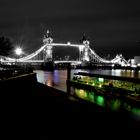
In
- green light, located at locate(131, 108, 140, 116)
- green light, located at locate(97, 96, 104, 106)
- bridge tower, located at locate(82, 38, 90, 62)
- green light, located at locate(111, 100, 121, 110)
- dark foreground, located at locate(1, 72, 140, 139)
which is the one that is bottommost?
green light, located at locate(97, 96, 104, 106)

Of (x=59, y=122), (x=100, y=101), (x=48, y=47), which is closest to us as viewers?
(x=59, y=122)

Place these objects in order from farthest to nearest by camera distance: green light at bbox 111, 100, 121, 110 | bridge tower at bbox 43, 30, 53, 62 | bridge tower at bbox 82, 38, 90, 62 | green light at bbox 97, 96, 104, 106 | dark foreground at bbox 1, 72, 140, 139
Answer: bridge tower at bbox 82, 38, 90, 62 → bridge tower at bbox 43, 30, 53, 62 → green light at bbox 97, 96, 104, 106 → green light at bbox 111, 100, 121, 110 → dark foreground at bbox 1, 72, 140, 139

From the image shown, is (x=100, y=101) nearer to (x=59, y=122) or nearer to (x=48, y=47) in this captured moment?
(x=59, y=122)

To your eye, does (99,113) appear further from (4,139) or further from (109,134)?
(4,139)

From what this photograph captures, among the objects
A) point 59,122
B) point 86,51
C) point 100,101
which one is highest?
point 86,51

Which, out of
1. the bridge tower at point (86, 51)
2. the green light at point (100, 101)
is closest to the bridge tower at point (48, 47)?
the bridge tower at point (86, 51)

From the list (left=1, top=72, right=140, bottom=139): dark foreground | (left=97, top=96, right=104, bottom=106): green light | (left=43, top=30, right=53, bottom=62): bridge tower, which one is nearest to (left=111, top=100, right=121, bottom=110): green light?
(left=97, top=96, right=104, bottom=106): green light

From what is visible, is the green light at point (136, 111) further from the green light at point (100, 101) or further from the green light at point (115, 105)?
the green light at point (100, 101)

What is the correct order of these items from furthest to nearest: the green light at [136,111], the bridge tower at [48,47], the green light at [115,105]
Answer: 1. the bridge tower at [48,47]
2. the green light at [115,105]
3. the green light at [136,111]

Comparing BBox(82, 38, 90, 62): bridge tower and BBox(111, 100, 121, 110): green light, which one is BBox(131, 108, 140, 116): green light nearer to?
BBox(111, 100, 121, 110): green light

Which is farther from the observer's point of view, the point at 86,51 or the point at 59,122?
the point at 86,51

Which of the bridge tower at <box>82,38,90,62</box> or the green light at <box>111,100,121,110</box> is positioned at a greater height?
the bridge tower at <box>82,38,90,62</box>

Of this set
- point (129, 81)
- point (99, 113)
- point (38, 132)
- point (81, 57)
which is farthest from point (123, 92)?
point (81, 57)

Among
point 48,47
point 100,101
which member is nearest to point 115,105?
point 100,101
